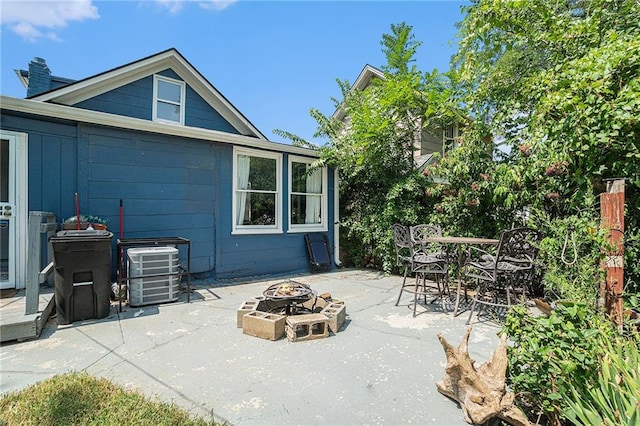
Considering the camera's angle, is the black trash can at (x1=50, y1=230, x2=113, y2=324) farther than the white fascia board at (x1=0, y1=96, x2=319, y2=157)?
No

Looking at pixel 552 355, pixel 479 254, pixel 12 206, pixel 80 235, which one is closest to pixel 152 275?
pixel 80 235

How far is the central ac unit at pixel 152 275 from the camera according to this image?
4.12m

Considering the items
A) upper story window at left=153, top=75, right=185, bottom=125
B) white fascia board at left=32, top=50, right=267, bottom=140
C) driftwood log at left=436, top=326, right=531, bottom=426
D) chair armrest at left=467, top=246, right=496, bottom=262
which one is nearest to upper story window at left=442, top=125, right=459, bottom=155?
chair armrest at left=467, top=246, right=496, bottom=262

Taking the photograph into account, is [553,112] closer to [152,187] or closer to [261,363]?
[261,363]

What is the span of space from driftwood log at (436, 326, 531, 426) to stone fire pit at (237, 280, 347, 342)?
52.8 inches

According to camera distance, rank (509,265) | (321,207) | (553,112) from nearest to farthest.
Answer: (553,112) → (509,265) → (321,207)

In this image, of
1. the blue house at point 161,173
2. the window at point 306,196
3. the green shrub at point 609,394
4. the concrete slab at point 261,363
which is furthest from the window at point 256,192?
the green shrub at point 609,394

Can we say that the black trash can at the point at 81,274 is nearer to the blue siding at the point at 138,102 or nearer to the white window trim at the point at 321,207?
the white window trim at the point at 321,207

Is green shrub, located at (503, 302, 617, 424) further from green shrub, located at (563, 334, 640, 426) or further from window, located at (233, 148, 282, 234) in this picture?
window, located at (233, 148, 282, 234)

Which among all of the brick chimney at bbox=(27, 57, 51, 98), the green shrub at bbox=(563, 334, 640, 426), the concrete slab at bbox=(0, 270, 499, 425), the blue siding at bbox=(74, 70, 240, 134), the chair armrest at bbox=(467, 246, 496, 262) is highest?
the brick chimney at bbox=(27, 57, 51, 98)

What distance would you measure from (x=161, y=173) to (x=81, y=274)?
224 cm

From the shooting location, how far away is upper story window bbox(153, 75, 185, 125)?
7.80 m

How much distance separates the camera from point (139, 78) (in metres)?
7.54

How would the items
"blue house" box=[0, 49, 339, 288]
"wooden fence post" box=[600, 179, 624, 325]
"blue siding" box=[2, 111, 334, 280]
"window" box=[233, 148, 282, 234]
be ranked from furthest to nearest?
"window" box=[233, 148, 282, 234], "blue siding" box=[2, 111, 334, 280], "blue house" box=[0, 49, 339, 288], "wooden fence post" box=[600, 179, 624, 325]
